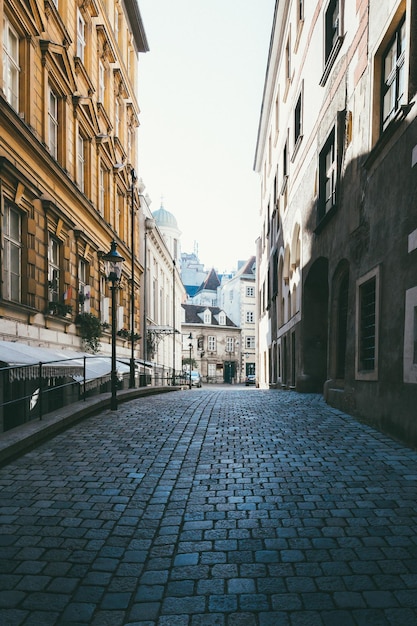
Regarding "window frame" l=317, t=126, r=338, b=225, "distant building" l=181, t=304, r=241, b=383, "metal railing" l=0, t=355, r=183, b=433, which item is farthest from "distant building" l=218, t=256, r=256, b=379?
"window frame" l=317, t=126, r=338, b=225

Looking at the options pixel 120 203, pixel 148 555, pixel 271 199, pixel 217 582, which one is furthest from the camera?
pixel 271 199

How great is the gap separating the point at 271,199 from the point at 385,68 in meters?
19.0

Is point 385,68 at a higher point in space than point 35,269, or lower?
higher

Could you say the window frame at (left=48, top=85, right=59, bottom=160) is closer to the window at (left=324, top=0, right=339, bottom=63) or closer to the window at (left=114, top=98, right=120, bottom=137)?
the window at (left=114, top=98, right=120, bottom=137)

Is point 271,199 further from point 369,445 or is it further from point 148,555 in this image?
point 148,555

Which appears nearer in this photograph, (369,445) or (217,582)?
(217,582)

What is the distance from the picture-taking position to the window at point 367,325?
8453 millimetres

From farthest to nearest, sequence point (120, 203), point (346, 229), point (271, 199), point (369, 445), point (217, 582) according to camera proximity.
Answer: point (271, 199) < point (120, 203) < point (346, 229) < point (369, 445) < point (217, 582)

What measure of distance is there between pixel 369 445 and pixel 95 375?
7.50 meters

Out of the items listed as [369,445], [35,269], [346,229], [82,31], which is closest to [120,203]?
[82,31]

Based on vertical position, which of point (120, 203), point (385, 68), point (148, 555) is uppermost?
point (120, 203)

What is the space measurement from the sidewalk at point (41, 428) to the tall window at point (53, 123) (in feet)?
28.0

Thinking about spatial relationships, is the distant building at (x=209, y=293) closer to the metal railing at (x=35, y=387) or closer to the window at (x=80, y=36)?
the window at (x=80, y=36)

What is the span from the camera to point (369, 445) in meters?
6.88
